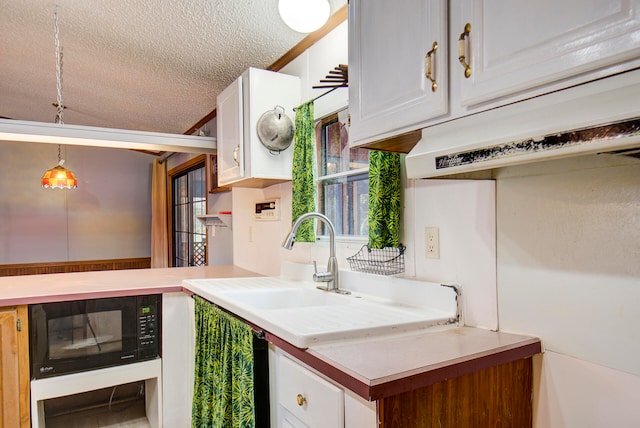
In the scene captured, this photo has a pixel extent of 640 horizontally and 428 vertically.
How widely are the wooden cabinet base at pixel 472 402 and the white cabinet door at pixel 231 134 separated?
1687 mm

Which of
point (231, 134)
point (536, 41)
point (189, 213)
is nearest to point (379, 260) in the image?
point (536, 41)

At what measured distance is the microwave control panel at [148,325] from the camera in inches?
86.2

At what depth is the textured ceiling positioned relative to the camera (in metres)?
2.12

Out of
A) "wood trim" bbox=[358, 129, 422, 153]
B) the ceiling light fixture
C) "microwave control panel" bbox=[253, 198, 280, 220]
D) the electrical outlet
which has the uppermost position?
the ceiling light fixture

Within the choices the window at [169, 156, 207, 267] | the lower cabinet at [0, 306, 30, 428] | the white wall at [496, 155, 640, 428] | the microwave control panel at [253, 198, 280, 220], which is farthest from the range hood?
the window at [169, 156, 207, 267]

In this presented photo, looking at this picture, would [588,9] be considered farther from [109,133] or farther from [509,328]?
[109,133]

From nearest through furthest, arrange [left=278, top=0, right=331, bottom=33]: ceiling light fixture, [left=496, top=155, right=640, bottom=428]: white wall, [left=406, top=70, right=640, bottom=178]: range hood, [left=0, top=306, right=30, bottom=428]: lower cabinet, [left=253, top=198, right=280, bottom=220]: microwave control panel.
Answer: [left=406, top=70, right=640, bottom=178]: range hood
[left=496, top=155, right=640, bottom=428]: white wall
[left=278, top=0, right=331, bottom=33]: ceiling light fixture
[left=0, top=306, right=30, bottom=428]: lower cabinet
[left=253, top=198, right=280, bottom=220]: microwave control panel

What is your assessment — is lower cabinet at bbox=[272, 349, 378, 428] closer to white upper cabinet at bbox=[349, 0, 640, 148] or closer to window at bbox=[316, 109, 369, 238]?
white upper cabinet at bbox=[349, 0, 640, 148]

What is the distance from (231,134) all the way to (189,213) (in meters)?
2.82

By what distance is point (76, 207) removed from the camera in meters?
5.74

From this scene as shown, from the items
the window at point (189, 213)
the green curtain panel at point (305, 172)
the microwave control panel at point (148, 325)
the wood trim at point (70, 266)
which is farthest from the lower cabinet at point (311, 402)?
the wood trim at point (70, 266)

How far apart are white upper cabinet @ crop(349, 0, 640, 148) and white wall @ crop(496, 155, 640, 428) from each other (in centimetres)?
33

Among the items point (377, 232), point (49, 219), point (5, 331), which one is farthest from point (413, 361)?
point (49, 219)

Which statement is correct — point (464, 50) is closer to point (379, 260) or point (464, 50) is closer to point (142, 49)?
point (379, 260)
